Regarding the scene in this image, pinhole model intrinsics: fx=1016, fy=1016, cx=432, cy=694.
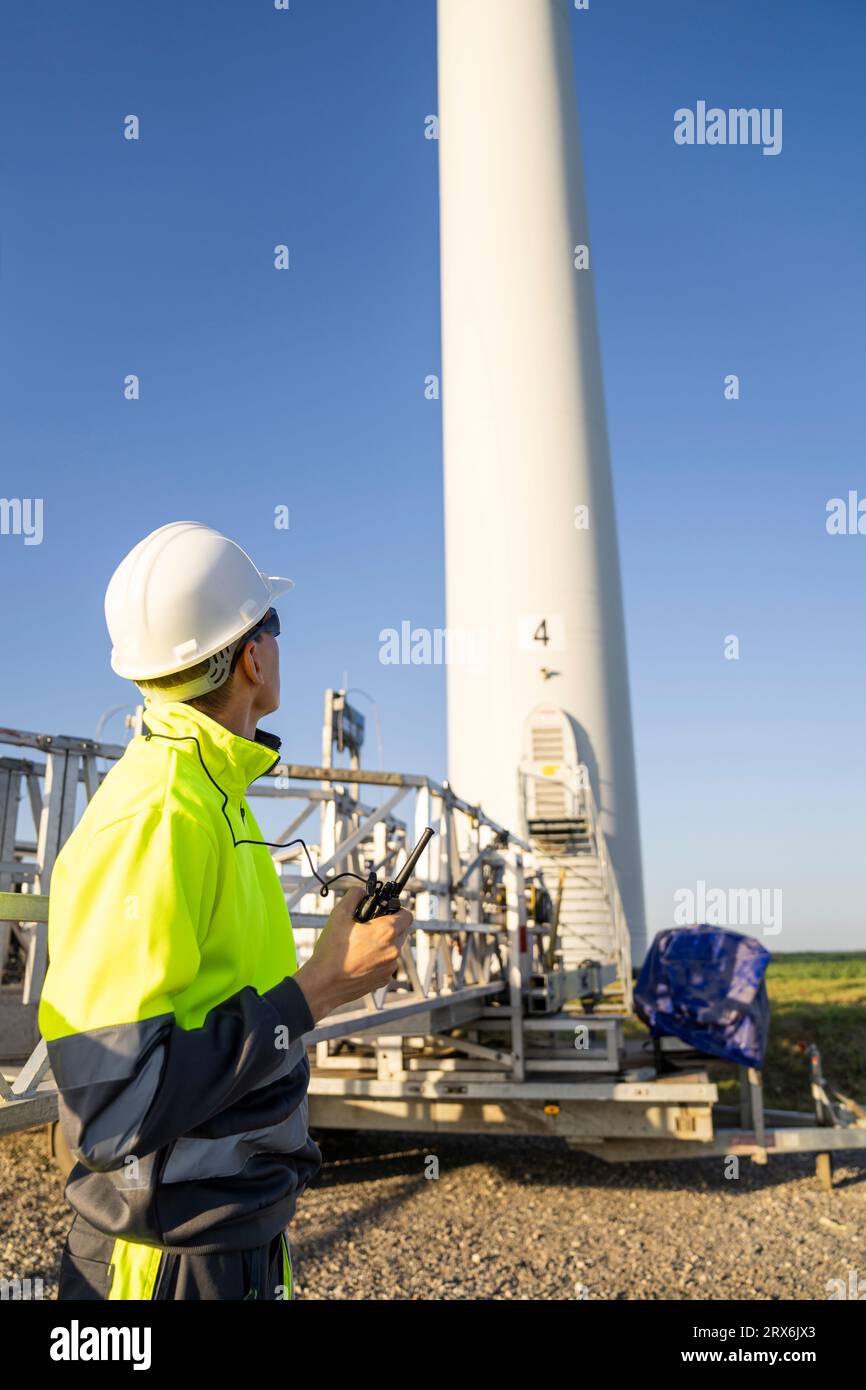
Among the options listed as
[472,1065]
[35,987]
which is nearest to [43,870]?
[35,987]

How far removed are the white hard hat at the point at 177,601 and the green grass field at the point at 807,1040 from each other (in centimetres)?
1078

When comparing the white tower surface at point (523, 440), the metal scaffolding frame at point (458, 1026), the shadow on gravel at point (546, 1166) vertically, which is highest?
the white tower surface at point (523, 440)

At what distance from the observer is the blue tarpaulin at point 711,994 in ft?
30.5

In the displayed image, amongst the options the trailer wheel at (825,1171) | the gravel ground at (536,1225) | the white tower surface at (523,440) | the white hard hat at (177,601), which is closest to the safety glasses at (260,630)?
the white hard hat at (177,601)

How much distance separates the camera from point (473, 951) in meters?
8.97

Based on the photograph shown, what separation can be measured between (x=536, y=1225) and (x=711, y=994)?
109 inches

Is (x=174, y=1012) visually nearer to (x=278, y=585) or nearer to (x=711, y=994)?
(x=278, y=585)

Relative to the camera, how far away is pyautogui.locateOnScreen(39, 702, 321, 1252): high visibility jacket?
1509 millimetres

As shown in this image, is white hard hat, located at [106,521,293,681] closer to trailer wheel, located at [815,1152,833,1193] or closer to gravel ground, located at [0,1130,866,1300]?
gravel ground, located at [0,1130,866,1300]

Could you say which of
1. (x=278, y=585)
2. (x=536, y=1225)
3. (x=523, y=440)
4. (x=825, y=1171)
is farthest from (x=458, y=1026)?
(x=523, y=440)

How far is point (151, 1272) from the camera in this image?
67.8 inches

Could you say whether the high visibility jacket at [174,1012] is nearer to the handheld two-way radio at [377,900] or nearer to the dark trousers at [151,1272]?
the dark trousers at [151,1272]

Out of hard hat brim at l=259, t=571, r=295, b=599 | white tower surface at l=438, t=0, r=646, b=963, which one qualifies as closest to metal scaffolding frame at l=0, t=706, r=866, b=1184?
hard hat brim at l=259, t=571, r=295, b=599

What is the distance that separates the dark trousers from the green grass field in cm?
1064
